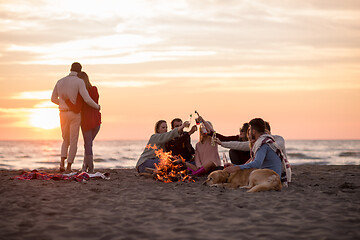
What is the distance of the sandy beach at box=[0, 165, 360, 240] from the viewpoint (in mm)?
4051

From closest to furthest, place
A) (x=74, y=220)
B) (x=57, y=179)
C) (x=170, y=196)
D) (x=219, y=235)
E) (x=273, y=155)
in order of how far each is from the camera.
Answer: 1. (x=219, y=235)
2. (x=74, y=220)
3. (x=170, y=196)
4. (x=273, y=155)
5. (x=57, y=179)

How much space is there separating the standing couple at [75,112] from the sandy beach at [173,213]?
8.52 ft

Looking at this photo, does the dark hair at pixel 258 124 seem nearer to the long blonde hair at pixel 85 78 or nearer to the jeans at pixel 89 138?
the jeans at pixel 89 138

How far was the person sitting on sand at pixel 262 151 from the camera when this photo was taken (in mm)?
6898

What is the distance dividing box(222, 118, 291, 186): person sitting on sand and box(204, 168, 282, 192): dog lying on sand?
0.19 metres

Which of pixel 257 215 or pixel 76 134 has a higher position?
pixel 76 134

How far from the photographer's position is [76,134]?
9.77 meters

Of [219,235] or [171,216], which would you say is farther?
[171,216]

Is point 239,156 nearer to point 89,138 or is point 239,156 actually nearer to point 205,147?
point 205,147

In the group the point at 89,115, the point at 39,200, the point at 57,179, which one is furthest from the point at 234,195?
the point at 89,115

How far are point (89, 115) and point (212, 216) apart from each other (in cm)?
559

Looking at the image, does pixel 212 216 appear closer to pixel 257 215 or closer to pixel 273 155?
pixel 257 215

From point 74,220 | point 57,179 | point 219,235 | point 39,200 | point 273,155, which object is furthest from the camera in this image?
point 57,179

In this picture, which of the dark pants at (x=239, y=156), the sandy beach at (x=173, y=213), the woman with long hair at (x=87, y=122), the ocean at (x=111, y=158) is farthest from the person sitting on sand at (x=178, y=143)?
the sandy beach at (x=173, y=213)
